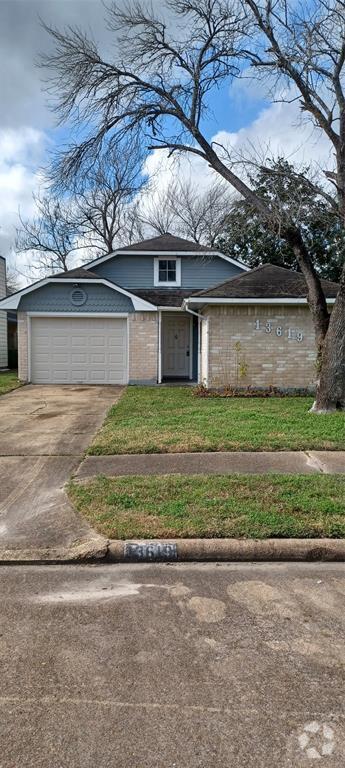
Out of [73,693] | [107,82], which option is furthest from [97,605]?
[107,82]

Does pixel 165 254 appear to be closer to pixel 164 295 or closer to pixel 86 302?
pixel 164 295

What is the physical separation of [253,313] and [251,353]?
1091 mm

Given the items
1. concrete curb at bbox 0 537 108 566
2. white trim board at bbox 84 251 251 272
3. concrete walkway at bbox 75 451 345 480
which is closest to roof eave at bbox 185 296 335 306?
white trim board at bbox 84 251 251 272

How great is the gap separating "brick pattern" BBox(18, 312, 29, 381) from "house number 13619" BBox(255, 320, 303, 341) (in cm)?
774

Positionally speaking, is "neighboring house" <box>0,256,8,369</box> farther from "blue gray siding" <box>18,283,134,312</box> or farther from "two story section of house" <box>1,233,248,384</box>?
"blue gray siding" <box>18,283,134,312</box>

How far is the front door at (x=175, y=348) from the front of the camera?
18.4 metres

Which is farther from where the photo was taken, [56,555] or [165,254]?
[165,254]

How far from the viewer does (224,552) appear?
4094 mm

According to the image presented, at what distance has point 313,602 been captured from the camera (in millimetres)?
3406

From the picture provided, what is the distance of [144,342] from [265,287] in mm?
4499

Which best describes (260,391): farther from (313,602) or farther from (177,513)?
(313,602)

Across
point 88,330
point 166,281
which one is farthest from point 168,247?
point 88,330

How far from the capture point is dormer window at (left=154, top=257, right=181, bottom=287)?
1864 cm

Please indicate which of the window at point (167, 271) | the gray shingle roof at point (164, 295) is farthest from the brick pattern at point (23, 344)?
the window at point (167, 271)
